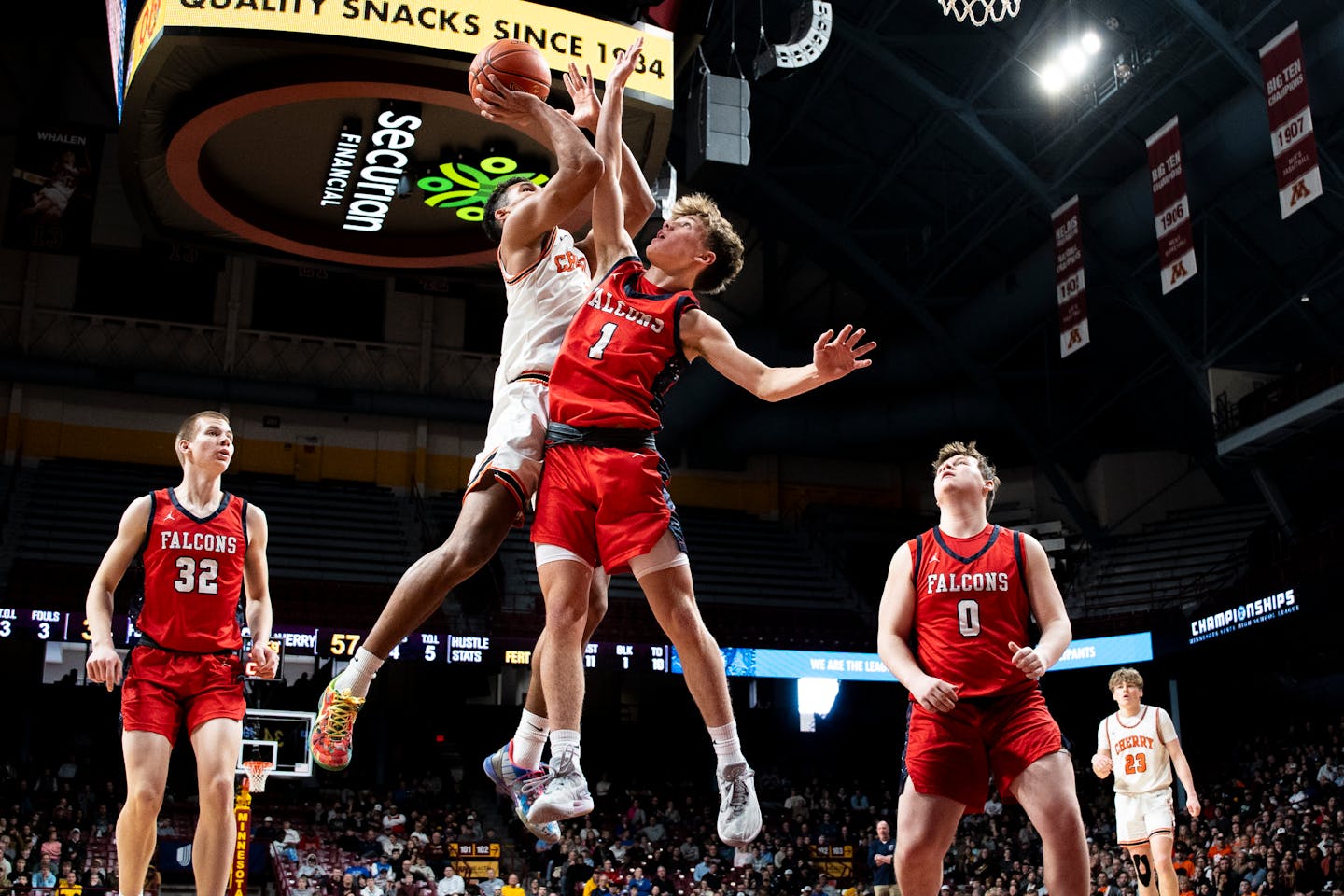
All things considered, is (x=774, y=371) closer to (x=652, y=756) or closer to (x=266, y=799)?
(x=266, y=799)

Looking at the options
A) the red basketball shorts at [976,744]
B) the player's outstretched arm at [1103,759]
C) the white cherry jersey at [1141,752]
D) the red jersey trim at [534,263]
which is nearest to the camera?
the red basketball shorts at [976,744]

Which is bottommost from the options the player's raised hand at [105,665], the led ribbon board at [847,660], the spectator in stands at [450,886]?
the spectator in stands at [450,886]

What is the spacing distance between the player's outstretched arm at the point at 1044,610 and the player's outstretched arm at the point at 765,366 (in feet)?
4.20

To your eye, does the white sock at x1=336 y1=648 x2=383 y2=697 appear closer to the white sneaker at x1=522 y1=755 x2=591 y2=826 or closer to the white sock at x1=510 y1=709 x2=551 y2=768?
the white sock at x1=510 y1=709 x2=551 y2=768

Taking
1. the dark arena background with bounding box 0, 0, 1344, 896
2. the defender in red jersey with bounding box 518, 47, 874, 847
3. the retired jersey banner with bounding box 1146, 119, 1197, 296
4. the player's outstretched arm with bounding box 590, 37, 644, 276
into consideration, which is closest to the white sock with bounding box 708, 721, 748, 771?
the defender in red jersey with bounding box 518, 47, 874, 847

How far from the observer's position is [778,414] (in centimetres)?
3241

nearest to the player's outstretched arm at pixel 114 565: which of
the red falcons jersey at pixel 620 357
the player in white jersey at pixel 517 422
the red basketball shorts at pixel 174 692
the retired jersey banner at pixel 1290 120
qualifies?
the red basketball shorts at pixel 174 692

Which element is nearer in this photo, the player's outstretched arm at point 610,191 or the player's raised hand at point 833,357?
the player's raised hand at point 833,357

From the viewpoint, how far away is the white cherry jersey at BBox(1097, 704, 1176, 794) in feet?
33.3

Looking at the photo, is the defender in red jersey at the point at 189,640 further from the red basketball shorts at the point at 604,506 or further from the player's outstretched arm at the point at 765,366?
the player's outstretched arm at the point at 765,366

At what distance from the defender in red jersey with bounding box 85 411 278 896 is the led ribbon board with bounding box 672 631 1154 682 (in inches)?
760

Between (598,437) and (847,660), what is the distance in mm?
22821

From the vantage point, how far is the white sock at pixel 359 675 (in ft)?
18.2

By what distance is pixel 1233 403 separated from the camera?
2484 centimetres
